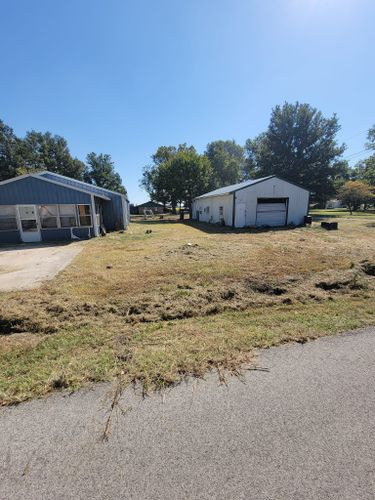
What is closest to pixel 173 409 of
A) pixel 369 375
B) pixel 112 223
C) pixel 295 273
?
pixel 369 375

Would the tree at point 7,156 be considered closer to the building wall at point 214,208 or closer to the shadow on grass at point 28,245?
the building wall at point 214,208

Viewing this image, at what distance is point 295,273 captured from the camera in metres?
6.08

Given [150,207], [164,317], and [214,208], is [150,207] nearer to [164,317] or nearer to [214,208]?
[214,208]

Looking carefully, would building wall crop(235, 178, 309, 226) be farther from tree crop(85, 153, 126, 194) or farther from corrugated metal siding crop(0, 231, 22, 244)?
tree crop(85, 153, 126, 194)

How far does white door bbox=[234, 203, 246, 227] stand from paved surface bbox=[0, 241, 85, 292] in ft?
38.3

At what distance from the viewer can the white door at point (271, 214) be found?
18.0 m

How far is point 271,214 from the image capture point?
1834cm

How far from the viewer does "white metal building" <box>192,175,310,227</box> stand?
1733cm

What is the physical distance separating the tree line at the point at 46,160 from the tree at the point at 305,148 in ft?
121

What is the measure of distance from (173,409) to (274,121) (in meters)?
40.0

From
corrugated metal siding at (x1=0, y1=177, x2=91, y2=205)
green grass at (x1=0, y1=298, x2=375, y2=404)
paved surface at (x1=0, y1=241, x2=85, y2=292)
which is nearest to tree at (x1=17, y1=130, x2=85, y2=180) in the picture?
corrugated metal siding at (x1=0, y1=177, x2=91, y2=205)

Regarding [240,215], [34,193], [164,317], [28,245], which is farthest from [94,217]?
[164,317]

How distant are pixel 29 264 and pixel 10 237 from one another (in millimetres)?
6106

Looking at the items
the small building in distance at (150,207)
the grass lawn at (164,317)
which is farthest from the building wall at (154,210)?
the grass lawn at (164,317)
